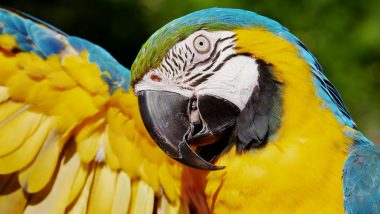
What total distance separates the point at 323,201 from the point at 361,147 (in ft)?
0.59

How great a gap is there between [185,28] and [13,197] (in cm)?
70

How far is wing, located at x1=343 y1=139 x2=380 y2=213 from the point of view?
62.7 inches

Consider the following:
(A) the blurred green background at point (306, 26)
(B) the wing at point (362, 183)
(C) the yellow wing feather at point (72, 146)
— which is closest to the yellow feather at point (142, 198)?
(C) the yellow wing feather at point (72, 146)

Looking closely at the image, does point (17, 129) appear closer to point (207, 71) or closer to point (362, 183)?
point (207, 71)

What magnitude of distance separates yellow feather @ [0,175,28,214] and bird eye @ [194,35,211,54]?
0.65 m

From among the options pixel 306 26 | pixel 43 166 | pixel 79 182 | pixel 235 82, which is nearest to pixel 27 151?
pixel 43 166

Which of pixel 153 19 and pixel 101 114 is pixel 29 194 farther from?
pixel 153 19

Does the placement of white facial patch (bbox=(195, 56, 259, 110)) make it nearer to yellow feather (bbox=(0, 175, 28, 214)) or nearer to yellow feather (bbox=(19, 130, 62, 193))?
yellow feather (bbox=(19, 130, 62, 193))

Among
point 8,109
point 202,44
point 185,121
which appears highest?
point 202,44

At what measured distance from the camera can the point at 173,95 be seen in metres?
1.68

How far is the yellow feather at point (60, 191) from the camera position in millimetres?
1965

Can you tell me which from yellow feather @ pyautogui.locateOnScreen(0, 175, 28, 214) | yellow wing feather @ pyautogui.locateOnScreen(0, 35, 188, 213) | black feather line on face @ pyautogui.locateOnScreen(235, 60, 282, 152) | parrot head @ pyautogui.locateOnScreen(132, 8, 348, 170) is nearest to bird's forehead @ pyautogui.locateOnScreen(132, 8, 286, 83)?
parrot head @ pyautogui.locateOnScreen(132, 8, 348, 170)

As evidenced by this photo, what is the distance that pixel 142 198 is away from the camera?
Result: 199 cm

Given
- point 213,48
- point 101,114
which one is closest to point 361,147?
point 213,48
